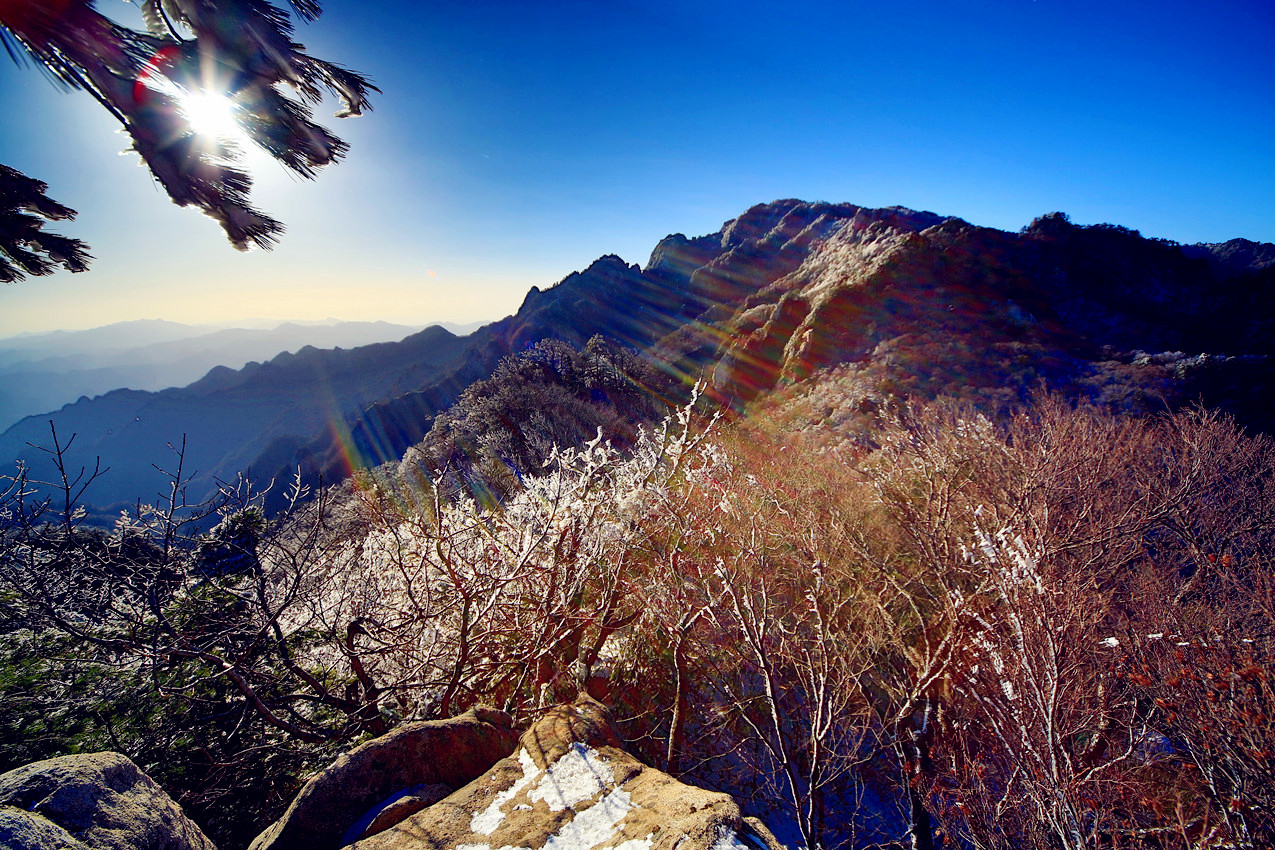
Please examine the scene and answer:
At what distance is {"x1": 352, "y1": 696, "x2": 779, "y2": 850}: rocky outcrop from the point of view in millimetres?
2250

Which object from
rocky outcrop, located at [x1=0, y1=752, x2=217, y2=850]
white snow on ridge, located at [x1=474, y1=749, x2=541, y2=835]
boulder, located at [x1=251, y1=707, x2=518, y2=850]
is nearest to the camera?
rocky outcrop, located at [x1=0, y1=752, x2=217, y2=850]

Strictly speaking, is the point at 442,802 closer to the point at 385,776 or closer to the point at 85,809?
the point at 385,776

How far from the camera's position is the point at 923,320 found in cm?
2781

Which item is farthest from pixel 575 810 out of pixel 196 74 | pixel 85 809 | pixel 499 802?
pixel 196 74

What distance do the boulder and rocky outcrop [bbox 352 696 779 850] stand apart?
1.69ft

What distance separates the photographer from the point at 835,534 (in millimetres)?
8930

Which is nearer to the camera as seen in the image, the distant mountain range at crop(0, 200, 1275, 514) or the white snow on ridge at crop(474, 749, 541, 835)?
the white snow on ridge at crop(474, 749, 541, 835)

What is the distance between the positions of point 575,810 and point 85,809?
2.62 metres

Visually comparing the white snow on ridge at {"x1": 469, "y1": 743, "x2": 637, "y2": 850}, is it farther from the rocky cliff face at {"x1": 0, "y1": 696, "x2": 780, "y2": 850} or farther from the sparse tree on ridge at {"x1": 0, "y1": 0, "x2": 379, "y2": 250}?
the sparse tree on ridge at {"x1": 0, "y1": 0, "x2": 379, "y2": 250}

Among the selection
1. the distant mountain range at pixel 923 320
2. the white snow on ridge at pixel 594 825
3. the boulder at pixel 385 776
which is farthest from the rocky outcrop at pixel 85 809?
the distant mountain range at pixel 923 320

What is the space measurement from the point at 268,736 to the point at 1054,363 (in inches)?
1212

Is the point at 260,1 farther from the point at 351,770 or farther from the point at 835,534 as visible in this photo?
the point at 835,534

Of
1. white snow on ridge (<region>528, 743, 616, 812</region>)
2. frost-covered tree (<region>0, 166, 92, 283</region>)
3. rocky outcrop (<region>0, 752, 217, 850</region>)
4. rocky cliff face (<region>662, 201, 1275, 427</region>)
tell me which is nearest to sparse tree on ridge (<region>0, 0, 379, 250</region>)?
frost-covered tree (<region>0, 166, 92, 283</region>)

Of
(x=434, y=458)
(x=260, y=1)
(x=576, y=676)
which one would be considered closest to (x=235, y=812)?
(x=576, y=676)
